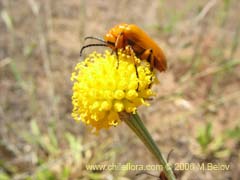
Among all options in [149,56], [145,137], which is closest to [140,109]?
[149,56]

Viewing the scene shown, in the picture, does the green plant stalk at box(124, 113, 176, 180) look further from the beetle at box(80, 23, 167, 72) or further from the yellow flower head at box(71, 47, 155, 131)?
the beetle at box(80, 23, 167, 72)

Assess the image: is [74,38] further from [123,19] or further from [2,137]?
[2,137]

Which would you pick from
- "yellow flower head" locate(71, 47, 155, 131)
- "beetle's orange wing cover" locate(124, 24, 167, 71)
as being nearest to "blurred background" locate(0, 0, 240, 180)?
"beetle's orange wing cover" locate(124, 24, 167, 71)

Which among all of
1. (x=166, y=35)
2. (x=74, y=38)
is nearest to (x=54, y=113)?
(x=74, y=38)

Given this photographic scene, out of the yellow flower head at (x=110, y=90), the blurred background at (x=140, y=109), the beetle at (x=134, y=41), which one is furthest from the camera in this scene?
the blurred background at (x=140, y=109)

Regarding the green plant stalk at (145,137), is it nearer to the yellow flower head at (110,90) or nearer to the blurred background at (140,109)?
the yellow flower head at (110,90)

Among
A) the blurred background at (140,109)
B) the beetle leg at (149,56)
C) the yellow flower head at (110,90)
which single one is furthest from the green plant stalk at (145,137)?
the blurred background at (140,109)
